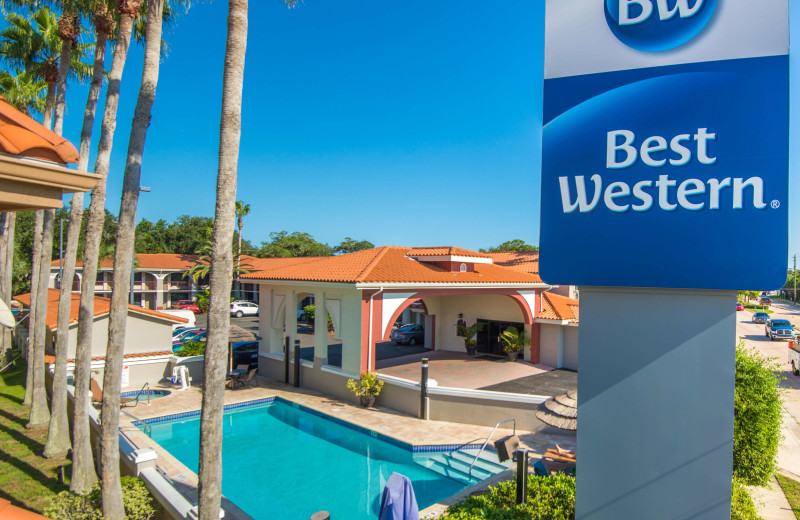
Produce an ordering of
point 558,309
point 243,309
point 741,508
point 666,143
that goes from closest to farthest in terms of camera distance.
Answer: point 666,143
point 741,508
point 558,309
point 243,309

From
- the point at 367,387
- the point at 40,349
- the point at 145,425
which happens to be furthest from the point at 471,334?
the point at 40,349

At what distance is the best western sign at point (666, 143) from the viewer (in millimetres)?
4344

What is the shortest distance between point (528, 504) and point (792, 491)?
6618mm

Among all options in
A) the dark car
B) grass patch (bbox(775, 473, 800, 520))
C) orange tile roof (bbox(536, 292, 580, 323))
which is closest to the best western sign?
grass patch (bbox(775, 473, 800, 520))

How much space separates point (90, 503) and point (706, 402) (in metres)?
9.71

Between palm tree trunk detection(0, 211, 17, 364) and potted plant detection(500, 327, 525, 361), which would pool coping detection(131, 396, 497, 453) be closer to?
potted plant detection(500, 327, 525, 361)

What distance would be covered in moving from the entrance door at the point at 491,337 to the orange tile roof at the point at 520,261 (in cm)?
797

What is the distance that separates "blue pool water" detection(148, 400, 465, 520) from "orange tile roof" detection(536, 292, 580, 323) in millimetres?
12624

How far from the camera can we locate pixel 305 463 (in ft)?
44.6

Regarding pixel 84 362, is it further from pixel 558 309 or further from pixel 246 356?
pixel 558 309

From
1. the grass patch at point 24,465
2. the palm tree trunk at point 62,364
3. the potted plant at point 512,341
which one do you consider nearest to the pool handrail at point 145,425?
the grass patch at point 24,465

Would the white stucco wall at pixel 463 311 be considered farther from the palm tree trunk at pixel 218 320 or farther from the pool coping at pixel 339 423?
the palm tree trunk at pixel 218 320

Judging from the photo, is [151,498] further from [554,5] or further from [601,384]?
[554,5]

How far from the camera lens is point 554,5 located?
203 inches
